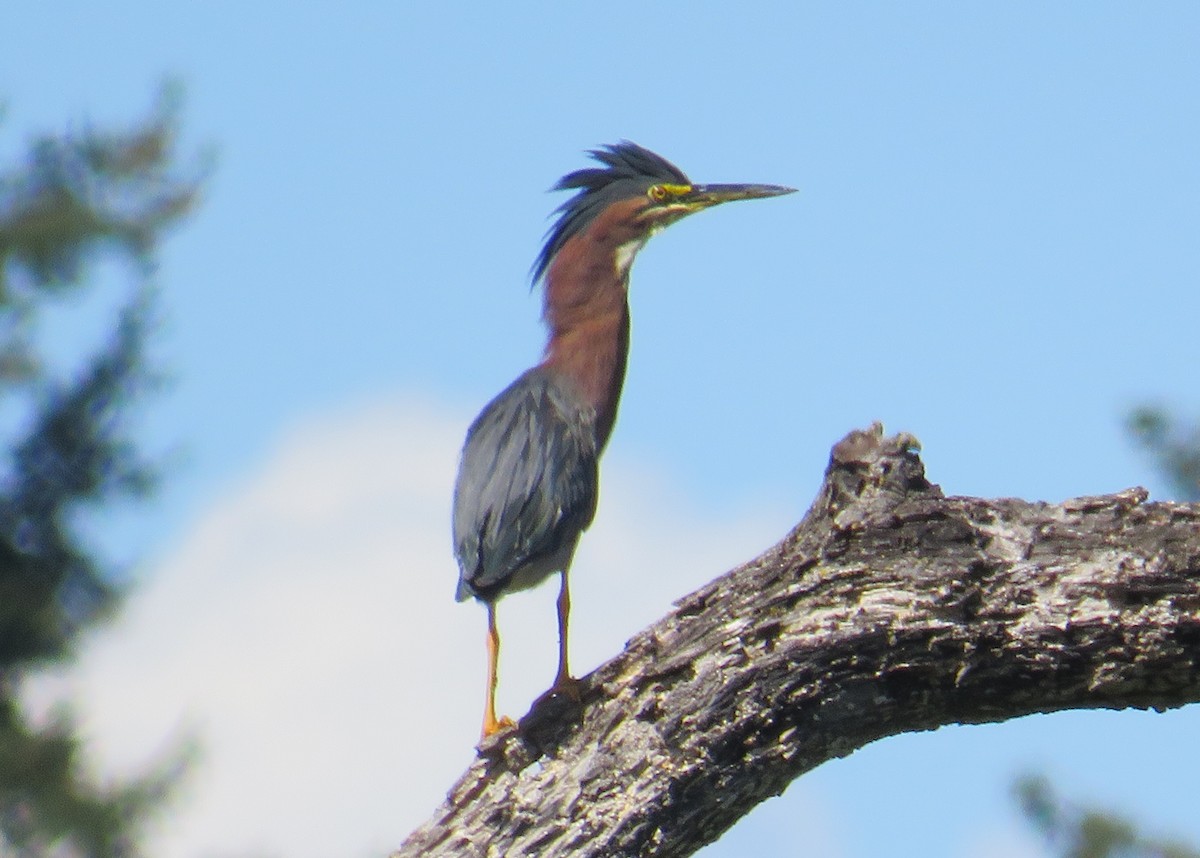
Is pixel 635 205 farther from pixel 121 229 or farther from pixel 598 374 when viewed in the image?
pixel 121 229

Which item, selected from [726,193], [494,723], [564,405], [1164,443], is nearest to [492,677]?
[494,723]

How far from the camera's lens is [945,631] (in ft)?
11.9

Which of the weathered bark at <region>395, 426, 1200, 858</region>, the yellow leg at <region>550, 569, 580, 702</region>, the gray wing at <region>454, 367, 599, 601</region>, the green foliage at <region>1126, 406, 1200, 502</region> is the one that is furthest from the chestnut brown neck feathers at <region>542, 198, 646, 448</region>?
the green foliage at <region>1126, 406, 1200, 502</region>

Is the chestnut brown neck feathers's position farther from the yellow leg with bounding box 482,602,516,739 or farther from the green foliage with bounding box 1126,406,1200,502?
the green foliage with bounding box 1126,406,1200,502

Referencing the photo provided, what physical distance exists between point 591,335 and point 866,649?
2515mm

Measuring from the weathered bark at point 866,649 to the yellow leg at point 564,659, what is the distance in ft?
0.65

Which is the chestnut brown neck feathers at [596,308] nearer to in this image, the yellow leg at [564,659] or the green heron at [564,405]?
the green heron at [564,405]

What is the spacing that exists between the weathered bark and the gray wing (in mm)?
1181

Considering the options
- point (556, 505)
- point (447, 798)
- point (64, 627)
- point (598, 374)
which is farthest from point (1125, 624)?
point (64, 627)

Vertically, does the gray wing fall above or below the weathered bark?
above

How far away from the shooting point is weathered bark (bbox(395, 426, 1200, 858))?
11.9ft

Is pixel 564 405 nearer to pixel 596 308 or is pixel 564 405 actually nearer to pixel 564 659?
pixel 596 308

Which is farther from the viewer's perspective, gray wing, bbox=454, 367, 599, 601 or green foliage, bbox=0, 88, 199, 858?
green foliage, bbox=0, 88, 199, 858

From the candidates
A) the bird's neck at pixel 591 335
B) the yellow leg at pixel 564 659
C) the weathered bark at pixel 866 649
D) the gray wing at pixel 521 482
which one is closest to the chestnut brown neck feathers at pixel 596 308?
the bird's neck at pixel 591 335
